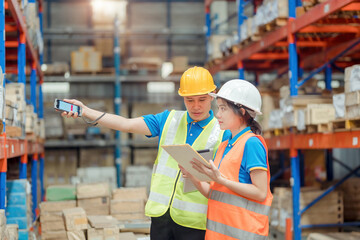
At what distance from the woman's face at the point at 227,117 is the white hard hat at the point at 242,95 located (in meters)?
0.06

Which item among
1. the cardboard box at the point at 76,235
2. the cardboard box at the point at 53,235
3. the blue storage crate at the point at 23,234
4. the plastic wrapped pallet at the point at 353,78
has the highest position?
the plastic wrapped pallet at the point at 353,78

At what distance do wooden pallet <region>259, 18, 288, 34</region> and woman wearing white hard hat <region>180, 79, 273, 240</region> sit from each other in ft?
15.0

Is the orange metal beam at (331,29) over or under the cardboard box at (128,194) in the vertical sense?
over

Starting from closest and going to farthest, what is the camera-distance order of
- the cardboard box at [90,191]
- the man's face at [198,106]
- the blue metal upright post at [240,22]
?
the man's face at [198,106] < the cardboard box at [90,191] < the blue metal upright post at [240,22]

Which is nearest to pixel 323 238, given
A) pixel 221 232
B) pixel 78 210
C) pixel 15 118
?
pixel 78 210

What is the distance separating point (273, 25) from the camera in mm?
7883

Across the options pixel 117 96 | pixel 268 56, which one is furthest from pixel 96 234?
pixel 117 96

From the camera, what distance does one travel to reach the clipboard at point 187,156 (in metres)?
2.93

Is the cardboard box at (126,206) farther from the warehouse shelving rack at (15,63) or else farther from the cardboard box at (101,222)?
the cardboard box at (101,222)

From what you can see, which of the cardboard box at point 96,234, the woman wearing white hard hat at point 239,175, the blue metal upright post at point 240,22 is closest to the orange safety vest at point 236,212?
the woman wearing white hard hat at point 239,175

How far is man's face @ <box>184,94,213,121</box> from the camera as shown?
3.63m

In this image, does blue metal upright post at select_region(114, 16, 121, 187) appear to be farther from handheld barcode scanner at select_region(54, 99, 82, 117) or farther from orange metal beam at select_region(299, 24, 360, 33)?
handheld barcode scanner at select_region(54, 99, 82, 117)

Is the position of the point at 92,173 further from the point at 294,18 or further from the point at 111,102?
the point at 294,18

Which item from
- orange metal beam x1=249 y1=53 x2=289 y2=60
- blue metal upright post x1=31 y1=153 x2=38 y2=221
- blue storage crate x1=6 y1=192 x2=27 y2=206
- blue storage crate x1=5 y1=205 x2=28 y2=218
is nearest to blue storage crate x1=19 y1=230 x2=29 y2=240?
blue storage crate x1=5 y1=205 x2=28 y2=218
